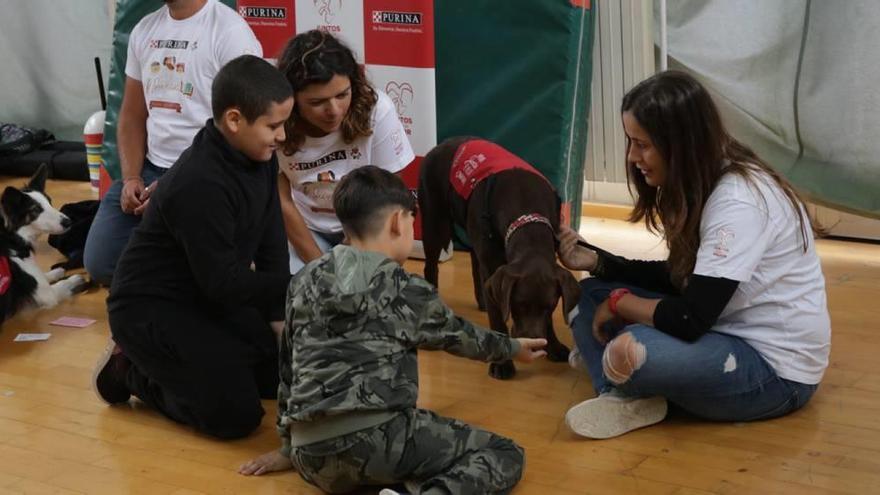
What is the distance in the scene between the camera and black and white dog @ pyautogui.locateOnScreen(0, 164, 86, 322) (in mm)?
3867

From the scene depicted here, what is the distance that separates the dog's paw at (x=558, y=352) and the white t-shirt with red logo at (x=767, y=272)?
2.20 ft

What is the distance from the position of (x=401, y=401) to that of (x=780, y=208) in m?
1.03

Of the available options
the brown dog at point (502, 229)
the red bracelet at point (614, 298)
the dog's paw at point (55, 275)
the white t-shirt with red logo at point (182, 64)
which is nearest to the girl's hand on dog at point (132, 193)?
the white t-shirt with red logo at point (182, 64)

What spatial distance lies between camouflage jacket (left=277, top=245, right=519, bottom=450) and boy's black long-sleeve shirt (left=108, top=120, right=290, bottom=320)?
41 centimetres

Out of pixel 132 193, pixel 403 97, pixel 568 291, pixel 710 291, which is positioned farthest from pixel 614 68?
pixel 710 291

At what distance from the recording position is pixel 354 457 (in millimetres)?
2330

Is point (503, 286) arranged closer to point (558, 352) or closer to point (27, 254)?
point (558, 352)

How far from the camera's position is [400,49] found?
430 centimetres

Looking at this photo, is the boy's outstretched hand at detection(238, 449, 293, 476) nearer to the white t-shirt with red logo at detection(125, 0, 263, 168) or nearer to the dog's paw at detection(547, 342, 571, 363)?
the dog's paw at detection(547, 342, 571, 363)

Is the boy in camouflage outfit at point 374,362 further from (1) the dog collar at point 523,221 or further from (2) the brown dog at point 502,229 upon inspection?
(1) the dog collar at point 523,221

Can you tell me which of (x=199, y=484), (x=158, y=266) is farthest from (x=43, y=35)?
(x=199, y=484)

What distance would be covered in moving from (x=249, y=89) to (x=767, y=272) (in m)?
1.35

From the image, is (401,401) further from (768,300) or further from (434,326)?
(768,300)

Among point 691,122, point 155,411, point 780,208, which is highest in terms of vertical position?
point 691,122
